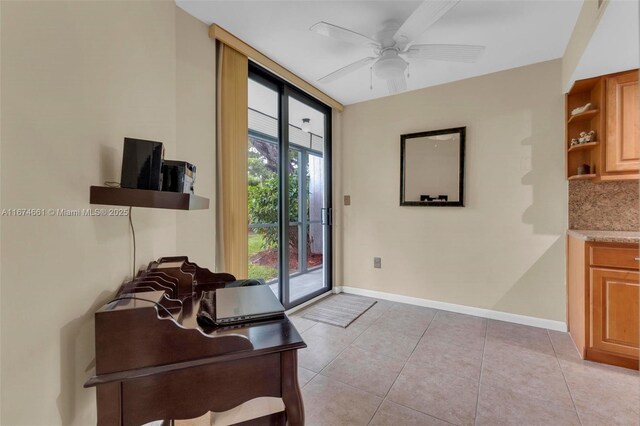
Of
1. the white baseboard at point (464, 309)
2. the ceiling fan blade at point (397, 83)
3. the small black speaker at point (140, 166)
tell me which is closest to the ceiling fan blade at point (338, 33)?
the ceiling fan blade at point (397, 83)

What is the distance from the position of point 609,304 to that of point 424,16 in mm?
2334

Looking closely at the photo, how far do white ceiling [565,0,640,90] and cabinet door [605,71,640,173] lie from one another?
0.12m

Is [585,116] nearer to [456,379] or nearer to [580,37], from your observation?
[580,37]

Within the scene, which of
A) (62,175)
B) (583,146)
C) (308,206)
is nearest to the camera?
(62,175)

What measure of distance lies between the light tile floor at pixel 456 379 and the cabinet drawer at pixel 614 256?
734 millimetres

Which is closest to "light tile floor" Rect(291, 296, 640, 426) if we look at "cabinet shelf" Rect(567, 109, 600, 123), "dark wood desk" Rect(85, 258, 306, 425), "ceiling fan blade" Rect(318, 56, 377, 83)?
"dark wood desk" Rect(85, 258, 306, 425)

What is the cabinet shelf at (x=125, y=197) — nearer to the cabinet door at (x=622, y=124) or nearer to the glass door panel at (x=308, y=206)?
the glass door panel at (x=308, y=206)

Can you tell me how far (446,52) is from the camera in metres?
2.01

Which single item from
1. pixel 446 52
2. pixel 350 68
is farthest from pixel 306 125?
pixel 446 52

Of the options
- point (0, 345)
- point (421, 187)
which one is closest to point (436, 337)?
point (421, 187)

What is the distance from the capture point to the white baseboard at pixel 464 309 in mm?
2674

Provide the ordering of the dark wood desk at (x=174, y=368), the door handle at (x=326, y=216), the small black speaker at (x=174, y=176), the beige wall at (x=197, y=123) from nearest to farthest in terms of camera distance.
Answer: the dark wood desk at (x=174, y=368), the small black speaker at (x=174, y=176), the beige wall at (x=197, y=123), the door handle at (x=326, y=216)

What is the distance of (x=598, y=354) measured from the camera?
6.79 feet

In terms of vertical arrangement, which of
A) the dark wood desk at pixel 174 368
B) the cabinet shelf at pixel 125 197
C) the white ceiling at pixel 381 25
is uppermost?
the white ceiling at pixel 381 25
